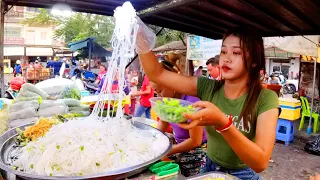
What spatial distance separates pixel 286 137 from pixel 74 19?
20796 mm

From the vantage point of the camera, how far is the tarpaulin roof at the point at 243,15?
6.79 ft

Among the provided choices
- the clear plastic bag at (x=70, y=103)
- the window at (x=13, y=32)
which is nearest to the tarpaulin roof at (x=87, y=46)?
the clear plastic bag at (x=70, y=103)

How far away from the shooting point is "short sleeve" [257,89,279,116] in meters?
1.40

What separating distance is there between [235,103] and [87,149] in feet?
3.14

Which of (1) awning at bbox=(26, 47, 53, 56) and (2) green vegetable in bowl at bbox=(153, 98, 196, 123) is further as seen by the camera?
(1) awning at bbox=(26, 47, 53, 56)

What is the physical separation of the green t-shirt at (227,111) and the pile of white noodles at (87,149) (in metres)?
0.34

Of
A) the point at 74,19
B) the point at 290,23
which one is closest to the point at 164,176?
the point at 290,23

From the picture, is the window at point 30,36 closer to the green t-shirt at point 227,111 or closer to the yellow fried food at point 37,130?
the yellow fried food at point 37,130

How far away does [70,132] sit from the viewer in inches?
63.7

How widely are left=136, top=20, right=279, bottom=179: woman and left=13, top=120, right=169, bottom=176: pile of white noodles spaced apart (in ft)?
1.39

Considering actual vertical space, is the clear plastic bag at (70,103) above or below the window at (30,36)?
below

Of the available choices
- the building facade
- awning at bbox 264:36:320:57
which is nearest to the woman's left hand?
awning at bbox 264:36:320:57

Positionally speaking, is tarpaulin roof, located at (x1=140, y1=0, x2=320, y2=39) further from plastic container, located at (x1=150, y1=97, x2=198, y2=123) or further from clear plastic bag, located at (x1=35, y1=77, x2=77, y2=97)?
clear plastic bag, located at (x1=35, y1=77, x2=77, y2=97)

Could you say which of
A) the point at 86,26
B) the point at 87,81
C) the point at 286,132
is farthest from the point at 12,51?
the point at 286,132
